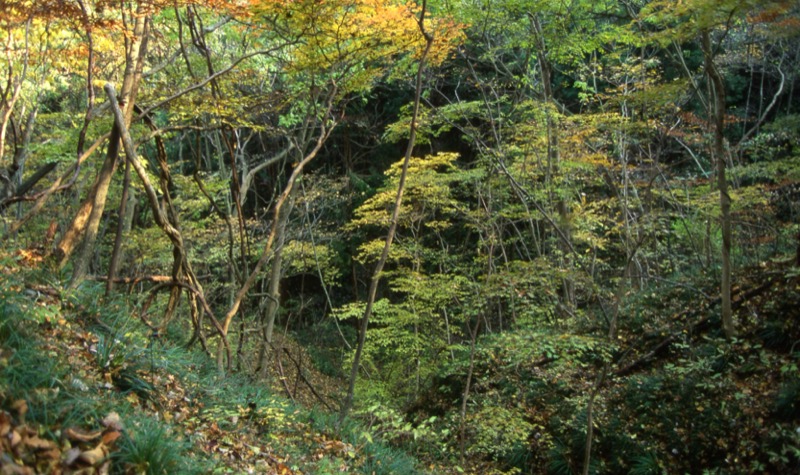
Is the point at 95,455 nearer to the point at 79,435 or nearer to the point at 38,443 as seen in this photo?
the point at 79,435

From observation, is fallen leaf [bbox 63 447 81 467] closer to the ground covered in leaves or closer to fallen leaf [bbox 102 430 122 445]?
the ground covered in leaves

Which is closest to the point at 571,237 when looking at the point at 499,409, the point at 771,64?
the point at 499,409

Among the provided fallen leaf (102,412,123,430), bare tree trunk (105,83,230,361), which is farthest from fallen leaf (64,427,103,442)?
bare tree trunk (105,83,230,361)

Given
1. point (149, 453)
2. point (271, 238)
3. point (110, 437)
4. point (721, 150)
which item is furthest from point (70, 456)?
point (721, 150)

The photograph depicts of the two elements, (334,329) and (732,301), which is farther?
(334,329)

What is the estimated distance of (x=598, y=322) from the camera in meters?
10.2

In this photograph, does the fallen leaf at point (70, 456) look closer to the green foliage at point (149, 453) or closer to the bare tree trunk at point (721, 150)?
the green foliage at point (149, 453)

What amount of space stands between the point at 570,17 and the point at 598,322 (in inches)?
211

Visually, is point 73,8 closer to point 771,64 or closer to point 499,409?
point 499,409

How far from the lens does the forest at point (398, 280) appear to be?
4266 mm

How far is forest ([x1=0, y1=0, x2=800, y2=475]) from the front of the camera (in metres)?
4.27

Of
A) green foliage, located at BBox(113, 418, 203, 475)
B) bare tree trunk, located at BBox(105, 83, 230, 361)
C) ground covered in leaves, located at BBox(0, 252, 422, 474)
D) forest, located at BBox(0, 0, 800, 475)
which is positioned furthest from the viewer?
bare tree trunk, located at BBox(105, 83, 230, 361)

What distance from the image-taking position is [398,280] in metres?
11.7

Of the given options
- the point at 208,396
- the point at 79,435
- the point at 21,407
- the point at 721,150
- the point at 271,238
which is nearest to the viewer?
the point at 21,407
